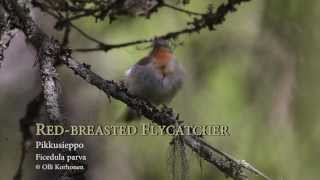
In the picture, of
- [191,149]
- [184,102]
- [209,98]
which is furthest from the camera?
Result: [209,98]

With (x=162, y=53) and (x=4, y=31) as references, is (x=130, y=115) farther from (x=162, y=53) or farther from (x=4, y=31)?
(x=4, y=31)

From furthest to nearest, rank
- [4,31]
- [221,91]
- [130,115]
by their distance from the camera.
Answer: [221,91] < [130,115] < [4,31]

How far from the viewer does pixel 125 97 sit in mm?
879

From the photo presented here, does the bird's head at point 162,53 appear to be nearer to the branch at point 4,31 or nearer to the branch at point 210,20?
the branch at point 210,20

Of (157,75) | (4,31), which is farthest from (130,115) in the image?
(4,31)

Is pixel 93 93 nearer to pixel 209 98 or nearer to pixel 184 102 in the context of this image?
pixel 184 102

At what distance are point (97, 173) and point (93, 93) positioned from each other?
0.13 meters

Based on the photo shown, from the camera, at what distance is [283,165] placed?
1.15m

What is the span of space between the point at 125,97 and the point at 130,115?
122mm

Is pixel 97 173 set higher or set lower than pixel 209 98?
lower

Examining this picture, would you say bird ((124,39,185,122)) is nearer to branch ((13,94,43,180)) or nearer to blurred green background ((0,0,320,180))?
blurred green background ((0,0,320,180))

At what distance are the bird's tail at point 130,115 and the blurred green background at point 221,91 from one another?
0.02 meters

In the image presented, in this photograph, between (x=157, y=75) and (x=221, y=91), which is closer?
(x=157, y=75)

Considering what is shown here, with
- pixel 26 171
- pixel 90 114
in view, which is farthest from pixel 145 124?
pixel 26 171
